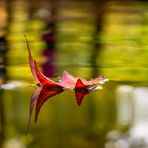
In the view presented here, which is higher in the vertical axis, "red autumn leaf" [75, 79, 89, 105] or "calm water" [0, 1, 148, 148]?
"red autumn leaf" [75, 79, 89, 105]

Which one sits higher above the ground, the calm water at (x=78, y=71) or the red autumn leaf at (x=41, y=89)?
the red autumn leaf at (x=41, y=89)

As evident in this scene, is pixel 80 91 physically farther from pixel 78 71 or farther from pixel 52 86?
pixel 78 71


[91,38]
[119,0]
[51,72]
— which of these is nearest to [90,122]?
[51,72]

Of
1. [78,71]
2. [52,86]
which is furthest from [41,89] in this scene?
[78,71]

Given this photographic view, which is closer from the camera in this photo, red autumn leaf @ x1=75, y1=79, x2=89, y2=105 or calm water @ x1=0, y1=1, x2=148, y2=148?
calm water @ x1=0, y1=1, x2=148, y2=148

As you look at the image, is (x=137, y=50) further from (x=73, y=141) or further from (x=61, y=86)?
(x=73, y=141)

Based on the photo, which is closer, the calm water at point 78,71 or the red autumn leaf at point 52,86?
the calm water at point 78,71

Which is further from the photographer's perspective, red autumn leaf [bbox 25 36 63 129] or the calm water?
red autumn leaf [bbox 25 36 63 129]

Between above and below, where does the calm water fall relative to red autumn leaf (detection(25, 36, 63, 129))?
below
